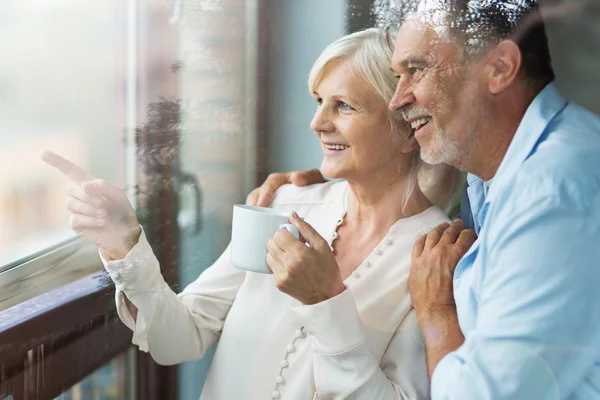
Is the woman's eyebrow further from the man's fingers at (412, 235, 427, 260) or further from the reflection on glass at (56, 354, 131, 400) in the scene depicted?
the reflection on glass at (56, 354, 131, 400)

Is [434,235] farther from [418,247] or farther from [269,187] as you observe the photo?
[269,187]

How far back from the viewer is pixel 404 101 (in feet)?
2.20

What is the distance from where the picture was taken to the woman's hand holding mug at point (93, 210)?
→ 2.66ft

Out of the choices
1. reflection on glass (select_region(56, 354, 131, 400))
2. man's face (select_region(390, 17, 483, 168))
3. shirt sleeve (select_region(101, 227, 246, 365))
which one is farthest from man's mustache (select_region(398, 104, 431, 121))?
reflection on glass (select_region(56, 354, 131, 400))

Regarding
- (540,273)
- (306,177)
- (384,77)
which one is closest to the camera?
(540,273)

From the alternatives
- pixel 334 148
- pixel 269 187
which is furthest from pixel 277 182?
pixel 334 148

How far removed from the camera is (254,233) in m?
0.77

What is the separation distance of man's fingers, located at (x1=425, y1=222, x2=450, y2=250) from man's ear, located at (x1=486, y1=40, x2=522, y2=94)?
17cm

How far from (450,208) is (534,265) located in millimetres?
154

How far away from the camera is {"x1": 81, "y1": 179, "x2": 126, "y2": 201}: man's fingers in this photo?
813 mm

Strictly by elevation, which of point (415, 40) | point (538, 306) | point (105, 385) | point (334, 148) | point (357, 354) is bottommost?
point (105, 385)

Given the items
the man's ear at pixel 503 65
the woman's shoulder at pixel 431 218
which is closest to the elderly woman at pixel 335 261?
the woman's shoulder at pixel 431 218

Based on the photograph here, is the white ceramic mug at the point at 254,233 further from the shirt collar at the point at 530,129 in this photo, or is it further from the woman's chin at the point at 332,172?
the shirt collar at the point at 530,129

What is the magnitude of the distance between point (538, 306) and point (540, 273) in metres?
0.03
